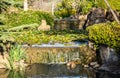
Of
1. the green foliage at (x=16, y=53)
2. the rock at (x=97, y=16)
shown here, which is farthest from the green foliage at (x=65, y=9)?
the green foliage at (x=16, y=53)

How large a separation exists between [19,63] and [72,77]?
3.56 meters

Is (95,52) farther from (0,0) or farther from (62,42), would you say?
(0,0)

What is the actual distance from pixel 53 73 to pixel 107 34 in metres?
2.95

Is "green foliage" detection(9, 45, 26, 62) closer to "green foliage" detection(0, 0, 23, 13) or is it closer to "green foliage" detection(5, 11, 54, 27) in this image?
"green foliage" detection(0, 0, 23, 13)

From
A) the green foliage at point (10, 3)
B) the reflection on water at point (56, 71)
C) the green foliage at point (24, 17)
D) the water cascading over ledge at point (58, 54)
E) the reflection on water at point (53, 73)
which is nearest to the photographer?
the green foliage at point (10, 3)

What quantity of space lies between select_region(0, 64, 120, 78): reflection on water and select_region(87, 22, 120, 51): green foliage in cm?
141

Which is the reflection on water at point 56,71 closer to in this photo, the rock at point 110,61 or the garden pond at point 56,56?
the garden pond at point 56,56

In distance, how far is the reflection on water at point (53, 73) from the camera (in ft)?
56.5

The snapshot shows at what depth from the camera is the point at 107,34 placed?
18.2 meters

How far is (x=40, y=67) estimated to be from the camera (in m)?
19.5

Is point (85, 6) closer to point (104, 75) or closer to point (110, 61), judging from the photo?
point (110, 61)

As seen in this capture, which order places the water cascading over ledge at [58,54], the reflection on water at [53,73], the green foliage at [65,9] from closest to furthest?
the reflection on water at [53,73]
the water cascading over ledge at [58,54]
the green foliage at [65,9]

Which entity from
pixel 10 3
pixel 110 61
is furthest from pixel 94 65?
pixel 10 3

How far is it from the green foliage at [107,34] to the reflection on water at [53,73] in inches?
55.7
